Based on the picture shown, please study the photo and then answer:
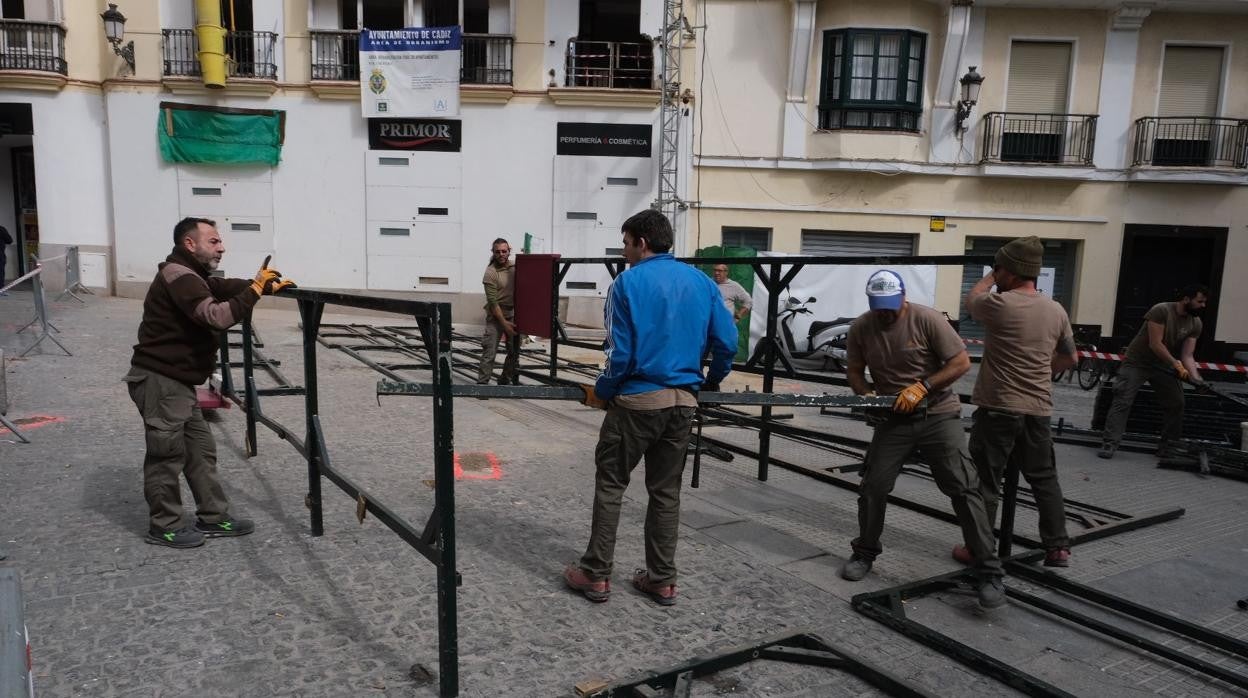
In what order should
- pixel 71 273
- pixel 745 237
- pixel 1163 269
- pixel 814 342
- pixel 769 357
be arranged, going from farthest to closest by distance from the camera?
pixel 745 237, pixel 1163 269, pixel 71 273, pixel 814 342, pixel 769 357

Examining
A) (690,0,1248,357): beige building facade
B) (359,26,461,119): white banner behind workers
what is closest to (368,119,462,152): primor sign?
(359,26,461,119): white banner behind workers

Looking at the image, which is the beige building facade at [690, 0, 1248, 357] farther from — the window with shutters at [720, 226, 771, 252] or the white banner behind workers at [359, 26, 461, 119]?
the white banner behind workers at [359, 26, 461, 119]

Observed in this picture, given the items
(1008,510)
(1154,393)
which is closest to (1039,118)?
(1154,393)

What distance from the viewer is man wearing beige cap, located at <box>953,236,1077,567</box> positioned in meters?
4.26

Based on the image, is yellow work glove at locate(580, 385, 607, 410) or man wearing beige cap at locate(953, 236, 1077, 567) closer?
yellow work glove at locate(580, 385, 607, 410)

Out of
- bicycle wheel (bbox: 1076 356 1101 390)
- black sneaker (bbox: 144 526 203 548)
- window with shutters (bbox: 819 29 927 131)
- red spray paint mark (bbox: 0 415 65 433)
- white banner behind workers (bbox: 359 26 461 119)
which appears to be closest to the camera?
black sneaker (bbox: 144 526 203 548)

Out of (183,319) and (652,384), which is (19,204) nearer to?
(183,319)

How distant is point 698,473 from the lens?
230 inches

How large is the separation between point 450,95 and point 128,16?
24.5ft

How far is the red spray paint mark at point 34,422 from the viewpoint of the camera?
6.24m

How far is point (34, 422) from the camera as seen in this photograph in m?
6.40

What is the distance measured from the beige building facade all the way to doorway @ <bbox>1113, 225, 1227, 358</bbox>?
0.18ft

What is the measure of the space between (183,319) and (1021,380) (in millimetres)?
4551

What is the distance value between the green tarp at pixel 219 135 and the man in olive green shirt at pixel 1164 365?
56.0 ft
